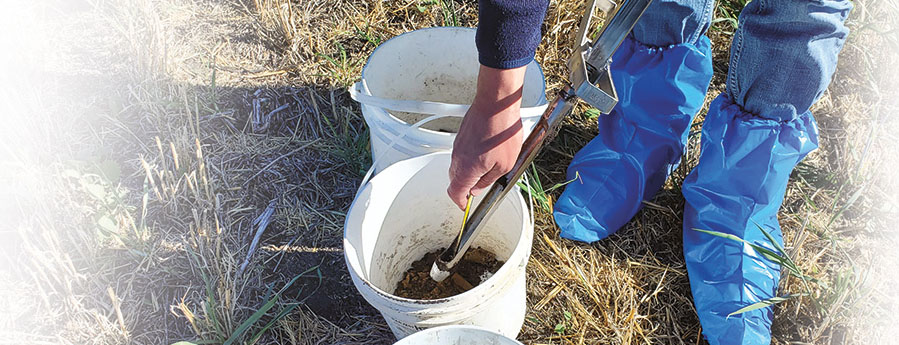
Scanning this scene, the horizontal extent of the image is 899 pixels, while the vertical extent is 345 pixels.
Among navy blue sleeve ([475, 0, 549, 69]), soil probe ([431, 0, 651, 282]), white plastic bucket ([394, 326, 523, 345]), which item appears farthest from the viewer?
white plastic bucket ([394, 326, 523, 345])

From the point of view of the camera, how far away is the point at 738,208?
1.64 meters

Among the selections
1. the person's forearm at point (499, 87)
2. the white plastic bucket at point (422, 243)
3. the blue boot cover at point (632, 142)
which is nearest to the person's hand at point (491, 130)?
the person's forearm at point (499, 87)

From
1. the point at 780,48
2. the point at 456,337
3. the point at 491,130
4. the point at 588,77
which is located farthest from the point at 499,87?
the point at 780,48

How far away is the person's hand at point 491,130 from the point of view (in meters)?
1.04

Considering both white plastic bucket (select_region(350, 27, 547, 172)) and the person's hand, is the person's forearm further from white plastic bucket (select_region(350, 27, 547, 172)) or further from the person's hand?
white plastic bucket (select_region(350, 27, 547, 172))

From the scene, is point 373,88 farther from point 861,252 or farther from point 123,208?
point 861,252

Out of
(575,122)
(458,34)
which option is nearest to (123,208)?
(458,34)

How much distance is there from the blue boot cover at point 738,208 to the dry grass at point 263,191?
0.25 ft

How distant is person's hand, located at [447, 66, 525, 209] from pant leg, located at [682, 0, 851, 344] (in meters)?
0.69

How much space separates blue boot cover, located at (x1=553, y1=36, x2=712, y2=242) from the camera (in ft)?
5.69

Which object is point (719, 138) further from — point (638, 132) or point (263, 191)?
point (263, 191)

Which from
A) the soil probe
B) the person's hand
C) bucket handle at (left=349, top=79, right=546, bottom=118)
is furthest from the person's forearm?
bucket handle at (left=349, top=79, right=546, bottom=118)

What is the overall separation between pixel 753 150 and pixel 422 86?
36.0 inches

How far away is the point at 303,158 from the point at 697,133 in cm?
118
